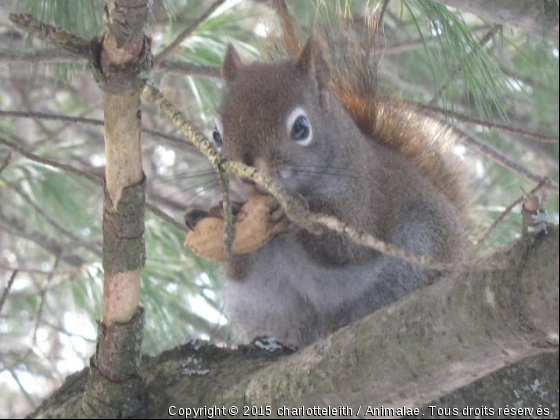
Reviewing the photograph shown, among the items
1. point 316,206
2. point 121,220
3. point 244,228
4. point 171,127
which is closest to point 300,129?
point 316,206

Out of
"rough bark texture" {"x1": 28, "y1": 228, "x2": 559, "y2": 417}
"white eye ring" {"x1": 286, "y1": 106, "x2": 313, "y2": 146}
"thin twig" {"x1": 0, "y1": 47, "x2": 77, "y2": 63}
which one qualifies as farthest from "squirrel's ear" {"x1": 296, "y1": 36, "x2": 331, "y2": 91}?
"rough bark texture" {"x1": 28, "y1": 228, "x2": 559, "y2": 417}

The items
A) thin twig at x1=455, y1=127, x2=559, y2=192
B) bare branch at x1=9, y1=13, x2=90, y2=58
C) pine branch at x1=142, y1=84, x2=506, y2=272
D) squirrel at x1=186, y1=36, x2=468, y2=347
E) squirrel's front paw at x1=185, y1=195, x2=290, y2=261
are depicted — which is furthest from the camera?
thin twig at x1=455, y1=127, x2=559, y2=192

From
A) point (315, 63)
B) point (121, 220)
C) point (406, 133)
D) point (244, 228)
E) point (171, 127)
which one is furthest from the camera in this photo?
point (171, 127)

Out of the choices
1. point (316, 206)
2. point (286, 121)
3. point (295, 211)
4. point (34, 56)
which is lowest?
point (295, 211)

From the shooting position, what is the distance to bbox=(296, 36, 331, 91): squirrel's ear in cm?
166

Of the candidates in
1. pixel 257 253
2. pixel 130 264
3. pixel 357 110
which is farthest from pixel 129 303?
pixel 357 110

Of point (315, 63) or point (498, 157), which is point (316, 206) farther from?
point (498, 157)

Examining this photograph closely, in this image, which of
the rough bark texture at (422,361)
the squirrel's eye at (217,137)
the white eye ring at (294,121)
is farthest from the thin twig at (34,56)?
the rough bark texture at (422,361)

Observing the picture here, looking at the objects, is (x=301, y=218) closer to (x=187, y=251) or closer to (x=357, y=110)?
(x=357, y=110)

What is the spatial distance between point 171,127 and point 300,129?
2010mm

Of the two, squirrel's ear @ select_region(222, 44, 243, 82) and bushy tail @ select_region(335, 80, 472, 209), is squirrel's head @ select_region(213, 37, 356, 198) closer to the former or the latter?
squirrel's ear @ select_region(222, 44, 243, 82)

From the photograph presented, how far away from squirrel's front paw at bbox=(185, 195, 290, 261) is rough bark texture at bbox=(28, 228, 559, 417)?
0.19 metres

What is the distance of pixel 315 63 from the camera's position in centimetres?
170

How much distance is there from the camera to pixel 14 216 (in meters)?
2.62
